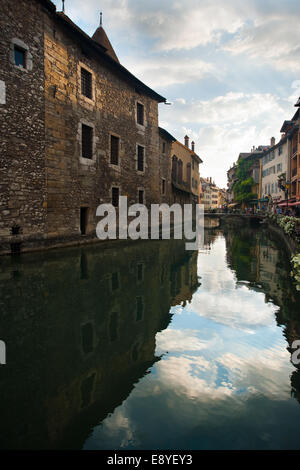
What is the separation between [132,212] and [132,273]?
36.8 feet

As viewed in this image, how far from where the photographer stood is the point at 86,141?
1480 centimetres

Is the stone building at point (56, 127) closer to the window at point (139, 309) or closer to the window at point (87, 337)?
the window at point (139, 309)

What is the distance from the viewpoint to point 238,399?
2928 mm

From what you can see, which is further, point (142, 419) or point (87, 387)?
point (87, 387)

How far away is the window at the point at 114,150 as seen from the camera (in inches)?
671

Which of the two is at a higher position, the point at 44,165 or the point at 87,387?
the point at 44,165

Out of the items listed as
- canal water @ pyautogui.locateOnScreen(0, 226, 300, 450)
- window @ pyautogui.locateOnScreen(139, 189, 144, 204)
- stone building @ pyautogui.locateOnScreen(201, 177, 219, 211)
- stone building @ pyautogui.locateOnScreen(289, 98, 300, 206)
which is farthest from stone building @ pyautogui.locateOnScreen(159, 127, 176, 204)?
stone building @ pyautogui.locateOnScreen(201, 177, 219, 211)

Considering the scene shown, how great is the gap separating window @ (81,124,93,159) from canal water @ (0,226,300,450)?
8871mm

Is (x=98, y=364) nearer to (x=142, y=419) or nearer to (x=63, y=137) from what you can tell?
(x=142, y=419)

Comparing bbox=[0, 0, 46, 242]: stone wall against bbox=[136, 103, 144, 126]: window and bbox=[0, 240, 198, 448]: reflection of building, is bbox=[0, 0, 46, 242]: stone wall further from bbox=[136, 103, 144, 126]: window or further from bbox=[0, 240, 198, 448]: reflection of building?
bbox=[136, 103, 144, 126]: window

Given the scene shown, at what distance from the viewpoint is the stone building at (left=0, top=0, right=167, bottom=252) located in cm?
1044

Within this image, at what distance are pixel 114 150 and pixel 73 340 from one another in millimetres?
14777
